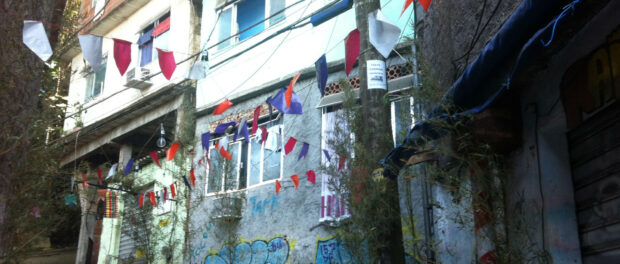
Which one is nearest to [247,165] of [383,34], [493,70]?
[383,34]

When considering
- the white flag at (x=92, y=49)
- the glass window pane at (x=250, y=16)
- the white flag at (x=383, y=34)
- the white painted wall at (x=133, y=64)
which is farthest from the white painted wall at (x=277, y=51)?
the white flag at (x=92, y=49)

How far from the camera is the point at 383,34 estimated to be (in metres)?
5.89

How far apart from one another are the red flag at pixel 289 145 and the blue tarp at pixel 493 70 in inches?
166

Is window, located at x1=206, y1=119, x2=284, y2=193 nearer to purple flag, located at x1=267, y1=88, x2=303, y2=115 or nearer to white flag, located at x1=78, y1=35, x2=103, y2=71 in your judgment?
purple flag, located at x1=267, y1=88, x2=303, y2=115

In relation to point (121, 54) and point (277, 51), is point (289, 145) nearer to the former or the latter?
point (277, 51)

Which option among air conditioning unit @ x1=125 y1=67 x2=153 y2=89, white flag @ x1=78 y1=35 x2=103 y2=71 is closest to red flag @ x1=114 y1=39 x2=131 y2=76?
white flag @ x1=78 y1=35 x2=103 y2=71

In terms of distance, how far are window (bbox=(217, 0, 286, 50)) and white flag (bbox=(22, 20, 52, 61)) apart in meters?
6.69

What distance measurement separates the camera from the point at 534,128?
4.87 metres

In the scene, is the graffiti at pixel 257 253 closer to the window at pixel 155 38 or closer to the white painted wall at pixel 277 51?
the white painted wall at pixel 277 51

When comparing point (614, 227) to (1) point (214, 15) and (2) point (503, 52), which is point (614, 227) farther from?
(1) point (214, 15)

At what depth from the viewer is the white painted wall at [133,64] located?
46.4 ft

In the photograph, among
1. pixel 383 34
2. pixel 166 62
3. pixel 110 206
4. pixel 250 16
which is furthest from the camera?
pixel 110 206

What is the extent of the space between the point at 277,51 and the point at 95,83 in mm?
9112

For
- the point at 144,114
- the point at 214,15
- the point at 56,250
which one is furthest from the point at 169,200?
the point at 56,250
